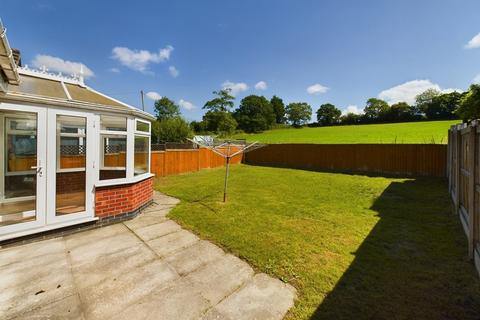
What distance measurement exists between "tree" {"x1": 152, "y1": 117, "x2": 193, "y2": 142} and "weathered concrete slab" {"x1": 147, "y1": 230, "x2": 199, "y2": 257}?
2026 centimetres

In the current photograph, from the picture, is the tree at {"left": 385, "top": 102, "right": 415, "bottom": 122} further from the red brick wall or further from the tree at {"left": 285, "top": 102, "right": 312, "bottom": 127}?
the red brick wall

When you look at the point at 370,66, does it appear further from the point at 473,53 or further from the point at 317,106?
the point at 317,106

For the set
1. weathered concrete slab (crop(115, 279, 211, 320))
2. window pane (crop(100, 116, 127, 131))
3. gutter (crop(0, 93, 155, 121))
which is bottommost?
weathered concrete slab (crop(115, 279, 211, 320))

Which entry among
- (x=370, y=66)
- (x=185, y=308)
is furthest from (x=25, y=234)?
(x=370, y=66)

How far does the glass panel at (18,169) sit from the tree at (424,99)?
151 feet

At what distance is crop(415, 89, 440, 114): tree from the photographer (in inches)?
1384

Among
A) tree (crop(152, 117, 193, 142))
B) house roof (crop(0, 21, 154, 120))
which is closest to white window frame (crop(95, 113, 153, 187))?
house roof (crop(0, 21, 154, 120))

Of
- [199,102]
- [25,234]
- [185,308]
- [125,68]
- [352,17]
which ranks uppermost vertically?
[199,102]

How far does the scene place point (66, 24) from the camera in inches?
320

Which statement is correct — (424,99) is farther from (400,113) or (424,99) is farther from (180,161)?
(180,161)

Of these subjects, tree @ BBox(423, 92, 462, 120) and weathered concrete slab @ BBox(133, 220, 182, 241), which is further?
tree @ BBox(423, 92, 462, 120)

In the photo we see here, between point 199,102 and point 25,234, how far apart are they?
37289mm

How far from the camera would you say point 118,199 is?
13.9 feet

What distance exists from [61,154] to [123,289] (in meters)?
2.84
